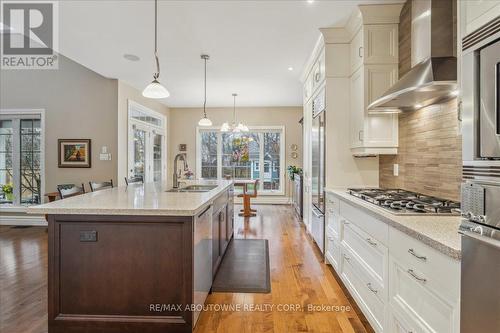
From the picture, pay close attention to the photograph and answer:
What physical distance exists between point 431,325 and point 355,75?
2.51 metres

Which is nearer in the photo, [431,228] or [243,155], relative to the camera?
[431,228]

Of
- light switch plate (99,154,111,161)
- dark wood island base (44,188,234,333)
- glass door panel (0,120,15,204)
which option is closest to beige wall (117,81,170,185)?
light switch plate (99,154,111,161)

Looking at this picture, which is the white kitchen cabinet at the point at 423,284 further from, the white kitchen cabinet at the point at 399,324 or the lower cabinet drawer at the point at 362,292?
the lower cabinet drawer at the point at 362,292

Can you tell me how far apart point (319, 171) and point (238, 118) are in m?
4.61

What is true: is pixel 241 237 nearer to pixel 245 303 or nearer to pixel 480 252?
pixel 245 303

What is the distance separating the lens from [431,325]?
1194mm

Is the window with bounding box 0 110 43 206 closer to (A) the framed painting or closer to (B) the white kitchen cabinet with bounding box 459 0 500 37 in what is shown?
(A) the framed painting

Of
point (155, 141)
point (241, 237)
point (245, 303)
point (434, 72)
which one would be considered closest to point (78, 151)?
point (155, 141)

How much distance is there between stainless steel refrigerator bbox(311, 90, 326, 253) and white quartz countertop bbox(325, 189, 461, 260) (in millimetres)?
1418

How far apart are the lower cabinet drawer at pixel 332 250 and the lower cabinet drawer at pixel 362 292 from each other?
145 mm

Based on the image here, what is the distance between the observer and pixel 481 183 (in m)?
0.88

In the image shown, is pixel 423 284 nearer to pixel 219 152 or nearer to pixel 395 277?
pixel 395 277

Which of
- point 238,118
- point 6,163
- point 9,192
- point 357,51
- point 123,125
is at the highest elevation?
point 238,118

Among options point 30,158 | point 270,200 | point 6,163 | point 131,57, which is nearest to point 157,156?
point 30,158
